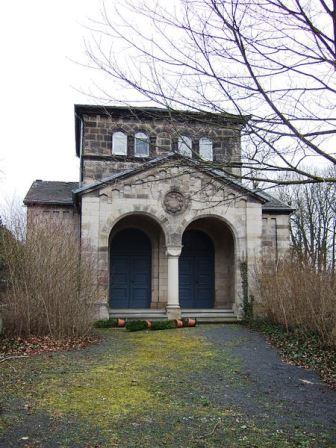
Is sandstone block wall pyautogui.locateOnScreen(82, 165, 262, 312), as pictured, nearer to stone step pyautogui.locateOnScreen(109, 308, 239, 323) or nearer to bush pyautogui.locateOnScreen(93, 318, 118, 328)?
stone step pyautogui.locateOnScreen(109, 308, 239, 323)

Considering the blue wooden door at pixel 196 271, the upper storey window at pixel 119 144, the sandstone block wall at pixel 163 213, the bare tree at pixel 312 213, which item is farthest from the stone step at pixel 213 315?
the bare tree at pixel 312 213

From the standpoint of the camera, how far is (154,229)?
19703 millimetres

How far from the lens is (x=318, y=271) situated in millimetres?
12797

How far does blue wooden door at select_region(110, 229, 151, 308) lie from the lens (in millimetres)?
19531

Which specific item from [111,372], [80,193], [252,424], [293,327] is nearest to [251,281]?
[293,327]

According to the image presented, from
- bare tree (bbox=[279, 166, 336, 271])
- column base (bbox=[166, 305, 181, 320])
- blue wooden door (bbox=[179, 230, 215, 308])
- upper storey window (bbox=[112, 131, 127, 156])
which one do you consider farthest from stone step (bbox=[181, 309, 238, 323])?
bare tree (bbox=[279, 166, 336, 271])

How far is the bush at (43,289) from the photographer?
40.4 feet

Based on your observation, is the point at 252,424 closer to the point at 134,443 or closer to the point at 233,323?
the point at 134,443

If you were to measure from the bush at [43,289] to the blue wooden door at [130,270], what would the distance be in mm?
6248

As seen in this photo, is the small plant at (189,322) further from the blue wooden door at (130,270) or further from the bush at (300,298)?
the blue wooden door at (130,270)

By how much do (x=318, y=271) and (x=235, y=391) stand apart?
5729 mm

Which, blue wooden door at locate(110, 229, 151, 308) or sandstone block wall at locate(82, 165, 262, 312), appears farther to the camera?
blue wooden door at locate(110, 229, 151, 308)

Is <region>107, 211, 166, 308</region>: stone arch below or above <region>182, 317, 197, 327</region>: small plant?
above

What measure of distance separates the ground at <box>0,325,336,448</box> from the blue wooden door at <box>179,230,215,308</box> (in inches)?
318
